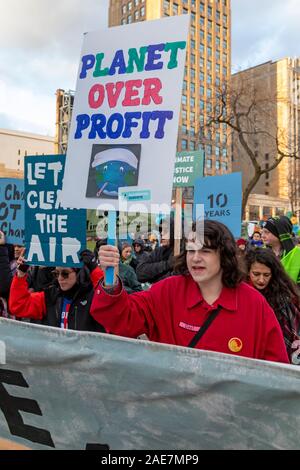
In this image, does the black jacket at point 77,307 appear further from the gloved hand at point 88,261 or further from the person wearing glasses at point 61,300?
the gloved hand at point 88,261

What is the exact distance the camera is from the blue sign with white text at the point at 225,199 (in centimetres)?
512

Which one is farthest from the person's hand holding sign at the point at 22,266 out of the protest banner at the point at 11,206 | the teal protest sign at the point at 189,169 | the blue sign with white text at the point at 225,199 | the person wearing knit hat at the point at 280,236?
the teal protest sign at the point at 189,169

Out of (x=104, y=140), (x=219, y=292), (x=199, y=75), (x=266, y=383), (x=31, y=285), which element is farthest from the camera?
(x=199, y=75)

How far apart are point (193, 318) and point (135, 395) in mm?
505

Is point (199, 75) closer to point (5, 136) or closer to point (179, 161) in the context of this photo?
point (5, 136)

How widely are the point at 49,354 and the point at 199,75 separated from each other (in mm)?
79818

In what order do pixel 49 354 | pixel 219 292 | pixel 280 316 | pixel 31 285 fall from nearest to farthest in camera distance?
pixel 49 354 → pixel 219 292 → pixel 280 316 → pixel 31 285

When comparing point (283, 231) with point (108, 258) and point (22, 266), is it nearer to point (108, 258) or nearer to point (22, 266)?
point (22, 266)

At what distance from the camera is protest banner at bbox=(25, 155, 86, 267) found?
2.89 metres

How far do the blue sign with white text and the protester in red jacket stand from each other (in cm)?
289

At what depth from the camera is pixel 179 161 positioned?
6.74 metres

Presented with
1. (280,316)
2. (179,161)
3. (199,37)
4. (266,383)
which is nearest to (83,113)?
(266,383)

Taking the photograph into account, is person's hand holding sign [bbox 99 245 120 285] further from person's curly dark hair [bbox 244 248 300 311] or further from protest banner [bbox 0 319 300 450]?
person's curly dark hair [bbox 244 248 300 311]
